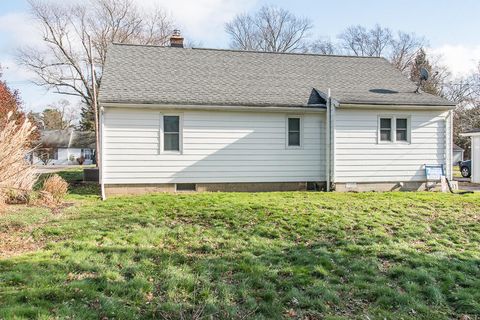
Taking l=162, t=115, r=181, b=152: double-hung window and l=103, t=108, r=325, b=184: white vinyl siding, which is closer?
l=103, t=108, r=325, b=184: white vinyl siding

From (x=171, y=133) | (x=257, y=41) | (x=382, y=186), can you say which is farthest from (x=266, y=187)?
→ (x=257, y=41)

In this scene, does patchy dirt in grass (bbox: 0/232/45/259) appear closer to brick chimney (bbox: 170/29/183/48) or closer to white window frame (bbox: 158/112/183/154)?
white window frame (bbox: 158/112/183/154)

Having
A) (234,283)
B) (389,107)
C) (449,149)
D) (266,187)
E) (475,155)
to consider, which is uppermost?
(389,107)

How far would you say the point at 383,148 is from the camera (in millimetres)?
12664

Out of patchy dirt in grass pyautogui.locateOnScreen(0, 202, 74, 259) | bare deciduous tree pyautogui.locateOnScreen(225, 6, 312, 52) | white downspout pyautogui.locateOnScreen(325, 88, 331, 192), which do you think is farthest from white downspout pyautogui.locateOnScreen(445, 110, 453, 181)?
bare deciduous tree pyautogui.locateOnScreen(225, 6, 312, 52)

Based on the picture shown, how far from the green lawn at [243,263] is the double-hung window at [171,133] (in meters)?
3.14

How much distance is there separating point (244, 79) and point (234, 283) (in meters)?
9.96

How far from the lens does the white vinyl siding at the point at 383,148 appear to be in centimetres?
1240

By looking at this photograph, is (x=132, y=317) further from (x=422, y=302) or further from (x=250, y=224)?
(x=250, y=224)

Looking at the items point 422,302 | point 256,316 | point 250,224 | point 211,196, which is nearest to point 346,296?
point 422,302

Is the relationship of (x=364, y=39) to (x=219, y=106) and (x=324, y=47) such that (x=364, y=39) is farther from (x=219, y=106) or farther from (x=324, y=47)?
(x=219, y=106)

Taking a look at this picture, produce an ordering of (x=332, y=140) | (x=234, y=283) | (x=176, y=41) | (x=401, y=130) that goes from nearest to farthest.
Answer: (x=234, y=283), (x=332, y=140), (x=401, y=130), (x=176, y=41)

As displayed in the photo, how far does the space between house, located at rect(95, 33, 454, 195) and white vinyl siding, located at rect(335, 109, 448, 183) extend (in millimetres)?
33

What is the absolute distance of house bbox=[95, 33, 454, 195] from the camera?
11484 millimetres
